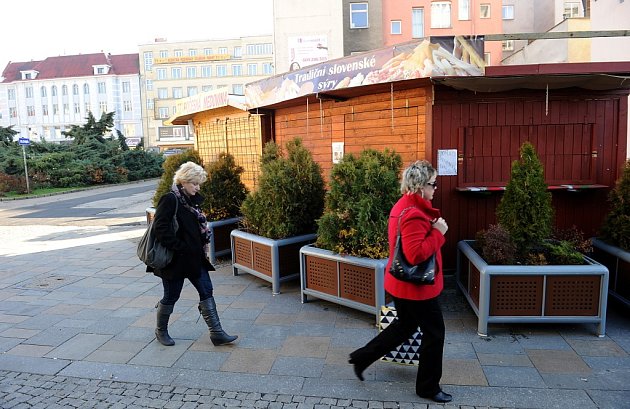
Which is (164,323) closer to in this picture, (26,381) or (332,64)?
(26,381)

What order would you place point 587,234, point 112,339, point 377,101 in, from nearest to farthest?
point 112,339
point 587,234
point 377,101

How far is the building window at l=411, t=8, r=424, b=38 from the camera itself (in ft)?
118

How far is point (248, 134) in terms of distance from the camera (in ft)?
33.5

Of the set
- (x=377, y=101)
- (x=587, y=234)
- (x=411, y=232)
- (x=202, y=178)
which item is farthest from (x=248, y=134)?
(x=411, y=232)

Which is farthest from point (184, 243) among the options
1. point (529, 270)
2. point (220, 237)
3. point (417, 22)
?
point (417, 22)

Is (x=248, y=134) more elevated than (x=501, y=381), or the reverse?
(x=248, y=134)

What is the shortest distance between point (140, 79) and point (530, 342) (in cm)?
7698

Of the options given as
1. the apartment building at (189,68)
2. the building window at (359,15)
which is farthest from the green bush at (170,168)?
the apartment building at (189,68)

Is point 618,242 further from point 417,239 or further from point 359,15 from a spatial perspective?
point 359,15

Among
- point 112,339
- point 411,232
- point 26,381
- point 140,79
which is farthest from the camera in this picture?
point 140,79

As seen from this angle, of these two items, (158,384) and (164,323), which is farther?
(164,323)

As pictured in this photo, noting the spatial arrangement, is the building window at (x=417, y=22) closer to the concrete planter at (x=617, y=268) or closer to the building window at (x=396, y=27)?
the building window at (x=396, y=27)

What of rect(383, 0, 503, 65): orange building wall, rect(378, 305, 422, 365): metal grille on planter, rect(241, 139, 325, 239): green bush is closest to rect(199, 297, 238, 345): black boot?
rect(378, 305, 422, 365): metal grille on planter

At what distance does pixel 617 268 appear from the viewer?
16.5 feet
